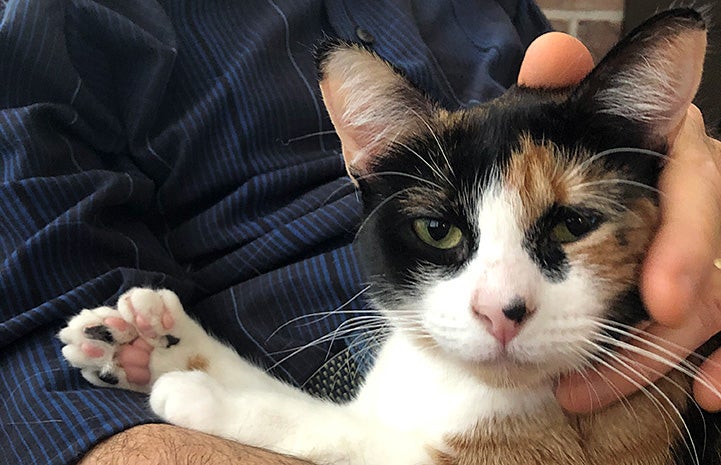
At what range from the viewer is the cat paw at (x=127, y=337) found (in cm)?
91

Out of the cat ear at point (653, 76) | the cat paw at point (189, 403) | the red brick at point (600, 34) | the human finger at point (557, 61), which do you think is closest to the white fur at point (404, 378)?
the cat paw at point (189, 403)

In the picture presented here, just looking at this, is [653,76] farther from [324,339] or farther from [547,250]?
[324,339]

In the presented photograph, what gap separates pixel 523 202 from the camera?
2.54 feet

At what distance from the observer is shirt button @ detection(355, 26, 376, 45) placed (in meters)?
1.28

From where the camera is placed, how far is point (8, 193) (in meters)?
0.94

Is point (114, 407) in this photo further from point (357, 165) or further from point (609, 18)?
point (609, 18)

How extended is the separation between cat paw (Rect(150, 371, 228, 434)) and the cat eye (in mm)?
488

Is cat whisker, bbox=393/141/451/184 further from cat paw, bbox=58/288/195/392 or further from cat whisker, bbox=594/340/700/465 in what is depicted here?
cat paw, bbox=58/288/195/392

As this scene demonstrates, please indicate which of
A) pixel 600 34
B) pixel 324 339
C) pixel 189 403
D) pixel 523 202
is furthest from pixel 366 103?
pixel 600 34

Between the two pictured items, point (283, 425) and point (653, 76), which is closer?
point (653, 76)

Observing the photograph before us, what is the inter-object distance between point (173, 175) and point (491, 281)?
63 cm

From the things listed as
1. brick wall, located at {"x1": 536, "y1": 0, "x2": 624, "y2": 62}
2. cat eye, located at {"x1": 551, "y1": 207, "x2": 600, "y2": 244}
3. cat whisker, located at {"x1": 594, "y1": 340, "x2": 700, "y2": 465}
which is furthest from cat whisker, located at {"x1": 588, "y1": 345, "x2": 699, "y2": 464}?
brick wall, located at {"x1": 536, "y1": 0, "x2": 624, "y2": 62}

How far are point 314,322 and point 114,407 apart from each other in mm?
335

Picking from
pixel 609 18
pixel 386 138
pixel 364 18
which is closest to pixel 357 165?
pixel 386 138
